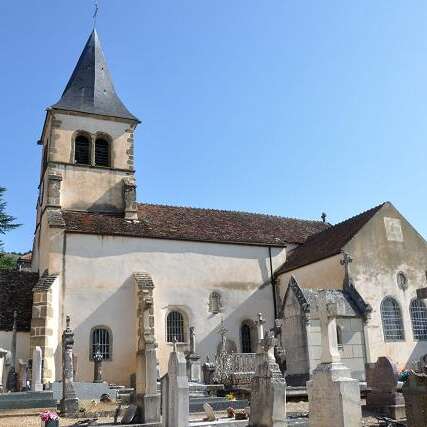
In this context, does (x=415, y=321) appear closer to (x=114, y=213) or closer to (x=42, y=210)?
(x=114, y=213)

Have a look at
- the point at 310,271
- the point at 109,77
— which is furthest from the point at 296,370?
the point at 109,77

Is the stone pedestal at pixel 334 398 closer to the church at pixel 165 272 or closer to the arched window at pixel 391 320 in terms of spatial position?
the church at pixel 165 272

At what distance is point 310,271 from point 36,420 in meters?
15.4

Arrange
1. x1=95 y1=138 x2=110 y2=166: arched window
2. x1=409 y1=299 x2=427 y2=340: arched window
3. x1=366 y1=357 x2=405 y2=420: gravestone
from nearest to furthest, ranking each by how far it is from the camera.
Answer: x1=366 y1=357 x2=405 y2=420: gravestone < x1=409 y1=299 x2=427 y2=340: arched window < x1=95 y1=138 x2=110 y2=166: arched window

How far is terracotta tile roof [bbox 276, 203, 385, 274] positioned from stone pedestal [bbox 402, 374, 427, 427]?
14160mm

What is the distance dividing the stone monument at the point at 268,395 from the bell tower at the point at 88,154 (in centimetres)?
1664

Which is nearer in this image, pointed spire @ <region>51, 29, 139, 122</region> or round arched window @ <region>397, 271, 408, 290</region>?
round arched window @ <region>397, 271, 408, 290</region>

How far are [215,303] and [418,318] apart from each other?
31.4 feet

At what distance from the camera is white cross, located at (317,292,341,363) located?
917 centimetres

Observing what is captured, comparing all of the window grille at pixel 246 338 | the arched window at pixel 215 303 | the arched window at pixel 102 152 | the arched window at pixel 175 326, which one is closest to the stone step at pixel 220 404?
the arched window at pixel 175 326

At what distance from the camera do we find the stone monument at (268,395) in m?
9.93

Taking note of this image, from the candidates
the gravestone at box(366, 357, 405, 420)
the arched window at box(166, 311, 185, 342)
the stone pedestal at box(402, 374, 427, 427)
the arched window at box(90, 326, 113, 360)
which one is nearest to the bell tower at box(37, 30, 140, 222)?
the arched window at box(166, 311, 185, 342)

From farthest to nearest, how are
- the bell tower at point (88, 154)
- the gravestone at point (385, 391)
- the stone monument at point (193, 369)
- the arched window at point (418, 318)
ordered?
the bell tower at point (88, 154) < the arched window at point (418, 318) < the stone monument at point (193, 369) < the gravestone at point (385, 391)

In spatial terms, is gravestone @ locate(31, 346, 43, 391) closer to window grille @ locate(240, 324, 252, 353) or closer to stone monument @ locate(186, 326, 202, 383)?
stone monument @ locate(186, 326, 202, 383)
